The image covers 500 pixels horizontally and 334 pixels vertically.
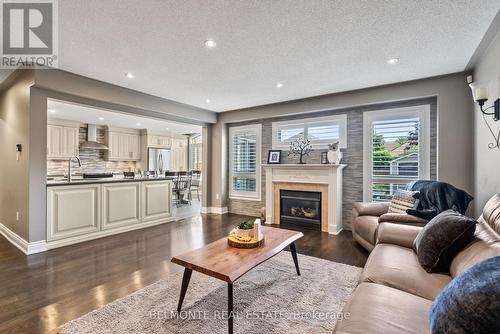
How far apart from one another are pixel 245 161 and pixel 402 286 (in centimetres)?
465

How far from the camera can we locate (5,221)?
4.14 metres

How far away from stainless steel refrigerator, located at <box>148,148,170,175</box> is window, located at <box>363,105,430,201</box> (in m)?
6.87

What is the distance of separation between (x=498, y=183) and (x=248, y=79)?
324cm

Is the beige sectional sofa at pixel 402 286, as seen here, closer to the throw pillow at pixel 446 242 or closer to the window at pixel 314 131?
the throw pillow at pixel 446 242

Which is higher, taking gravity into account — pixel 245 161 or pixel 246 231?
pixel 245 161

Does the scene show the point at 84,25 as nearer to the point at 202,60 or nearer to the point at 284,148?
the point at 202,60

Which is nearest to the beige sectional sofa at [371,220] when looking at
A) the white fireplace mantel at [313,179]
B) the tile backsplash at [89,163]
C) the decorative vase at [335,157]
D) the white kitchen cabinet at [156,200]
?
the white fireplace mantel at [313,179]

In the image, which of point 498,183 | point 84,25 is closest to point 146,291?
point 84,25

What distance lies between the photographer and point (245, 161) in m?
5.96

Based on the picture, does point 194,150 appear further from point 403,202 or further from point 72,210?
point 403,202

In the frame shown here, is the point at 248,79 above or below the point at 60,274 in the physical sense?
above

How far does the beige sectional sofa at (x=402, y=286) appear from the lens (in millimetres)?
1144

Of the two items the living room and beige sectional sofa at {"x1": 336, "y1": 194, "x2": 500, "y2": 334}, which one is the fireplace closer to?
the living room

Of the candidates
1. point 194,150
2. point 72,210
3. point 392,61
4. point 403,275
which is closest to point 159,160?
point 194,150
